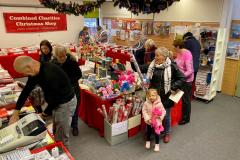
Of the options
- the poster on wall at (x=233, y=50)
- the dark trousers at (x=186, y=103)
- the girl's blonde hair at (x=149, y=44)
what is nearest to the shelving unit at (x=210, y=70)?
the poster on wall at (x=233, y=50)

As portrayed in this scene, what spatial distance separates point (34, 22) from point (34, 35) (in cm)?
43

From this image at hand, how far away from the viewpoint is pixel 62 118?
241cm

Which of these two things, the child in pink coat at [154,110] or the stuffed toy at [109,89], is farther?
the stuffed toy at [109,89]

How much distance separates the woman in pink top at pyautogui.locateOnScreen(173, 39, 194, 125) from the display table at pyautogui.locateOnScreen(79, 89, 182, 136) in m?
0.10

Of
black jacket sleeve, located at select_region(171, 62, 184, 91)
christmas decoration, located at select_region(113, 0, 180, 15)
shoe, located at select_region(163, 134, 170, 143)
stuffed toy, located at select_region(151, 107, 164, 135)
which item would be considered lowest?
shoe, located at select_region(163, 134, 170, 143)

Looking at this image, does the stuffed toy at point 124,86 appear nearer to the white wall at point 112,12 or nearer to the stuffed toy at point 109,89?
the stuffed toy at point 109,89

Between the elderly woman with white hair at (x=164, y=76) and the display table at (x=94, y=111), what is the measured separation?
657mm

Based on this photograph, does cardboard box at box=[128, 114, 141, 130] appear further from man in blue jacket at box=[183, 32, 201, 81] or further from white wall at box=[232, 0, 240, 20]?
white wall at box=[232, 0, 240, 20]

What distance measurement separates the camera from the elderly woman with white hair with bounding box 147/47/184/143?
2.92 meters

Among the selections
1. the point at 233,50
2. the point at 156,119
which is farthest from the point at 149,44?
the point at 233,50

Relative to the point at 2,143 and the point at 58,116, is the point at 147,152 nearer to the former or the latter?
the point at 58,116

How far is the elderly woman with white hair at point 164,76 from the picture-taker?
292cm

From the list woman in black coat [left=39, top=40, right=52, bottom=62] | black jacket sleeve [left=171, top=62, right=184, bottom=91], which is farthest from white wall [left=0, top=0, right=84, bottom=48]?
black jacket sleeve [left=171, top=62, right=184, bottom=91]

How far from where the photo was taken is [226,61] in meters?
5.12
